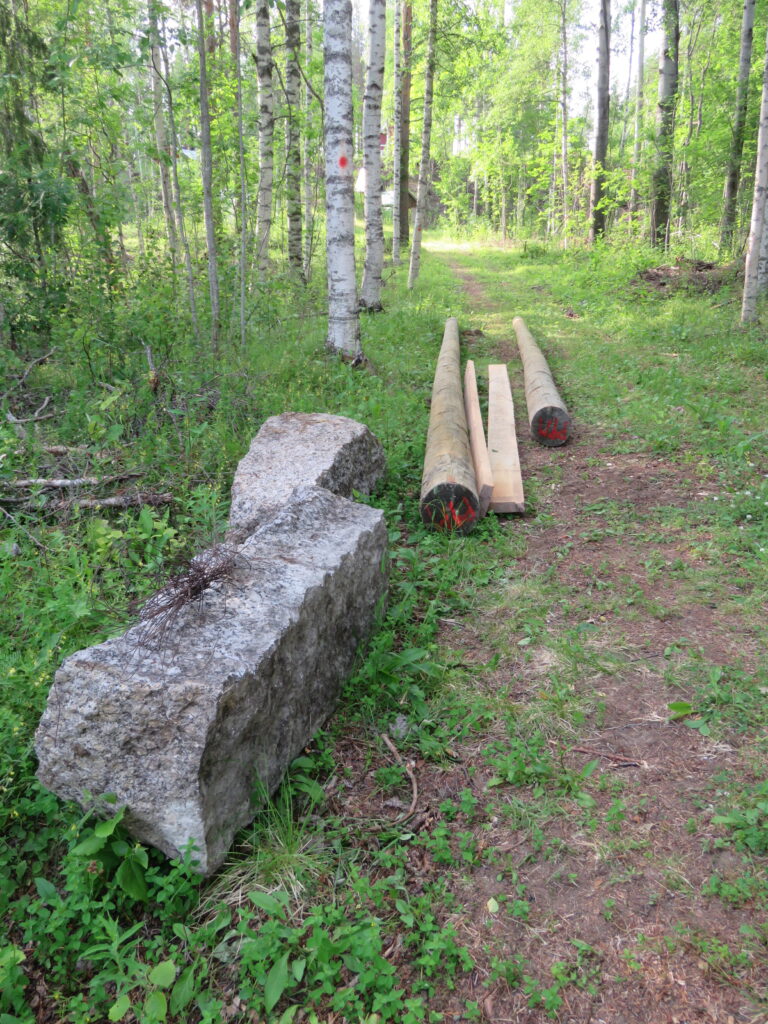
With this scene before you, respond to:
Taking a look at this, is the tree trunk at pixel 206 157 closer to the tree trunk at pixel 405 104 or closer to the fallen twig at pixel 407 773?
the fallen twig at pixel 407 773

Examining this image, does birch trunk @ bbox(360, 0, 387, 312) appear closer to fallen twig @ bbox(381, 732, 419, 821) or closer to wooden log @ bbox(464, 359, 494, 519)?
wooden log @ bbox(464, 359, 494, 519)

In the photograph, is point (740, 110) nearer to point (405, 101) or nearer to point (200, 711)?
point (405, 101)

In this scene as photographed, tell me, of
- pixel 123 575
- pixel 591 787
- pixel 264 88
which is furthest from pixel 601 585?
pixel 264 88

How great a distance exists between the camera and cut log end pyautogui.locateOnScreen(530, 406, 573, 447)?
6844 millimetres

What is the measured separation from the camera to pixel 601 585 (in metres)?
4.37

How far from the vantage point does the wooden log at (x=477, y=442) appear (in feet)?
17.4

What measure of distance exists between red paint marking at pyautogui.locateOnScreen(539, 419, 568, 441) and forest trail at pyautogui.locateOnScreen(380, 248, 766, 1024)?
1.83 meters

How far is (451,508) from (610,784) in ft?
8.30

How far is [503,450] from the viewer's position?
6301 mm

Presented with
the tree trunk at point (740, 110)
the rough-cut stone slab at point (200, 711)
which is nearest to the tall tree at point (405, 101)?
the tree trunk at point (740, 110)

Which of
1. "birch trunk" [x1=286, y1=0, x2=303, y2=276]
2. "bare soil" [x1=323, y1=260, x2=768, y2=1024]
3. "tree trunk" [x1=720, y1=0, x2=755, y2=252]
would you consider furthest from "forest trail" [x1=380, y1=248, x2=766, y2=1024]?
"tree trunk" [x1=720, y1=0, x2=755, y2=252]

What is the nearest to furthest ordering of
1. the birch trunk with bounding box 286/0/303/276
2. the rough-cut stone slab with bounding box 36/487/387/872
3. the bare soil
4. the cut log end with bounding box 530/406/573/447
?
the bare soil < the rough-cut stone slab with bounding box 36/487/387/872 < the cut log end with bounding box 530/406/573/447 < the birch trunk with bounding box 286/0/303/276

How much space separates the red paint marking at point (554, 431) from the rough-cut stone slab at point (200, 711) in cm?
444

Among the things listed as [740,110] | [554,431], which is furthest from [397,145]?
[554,431]
